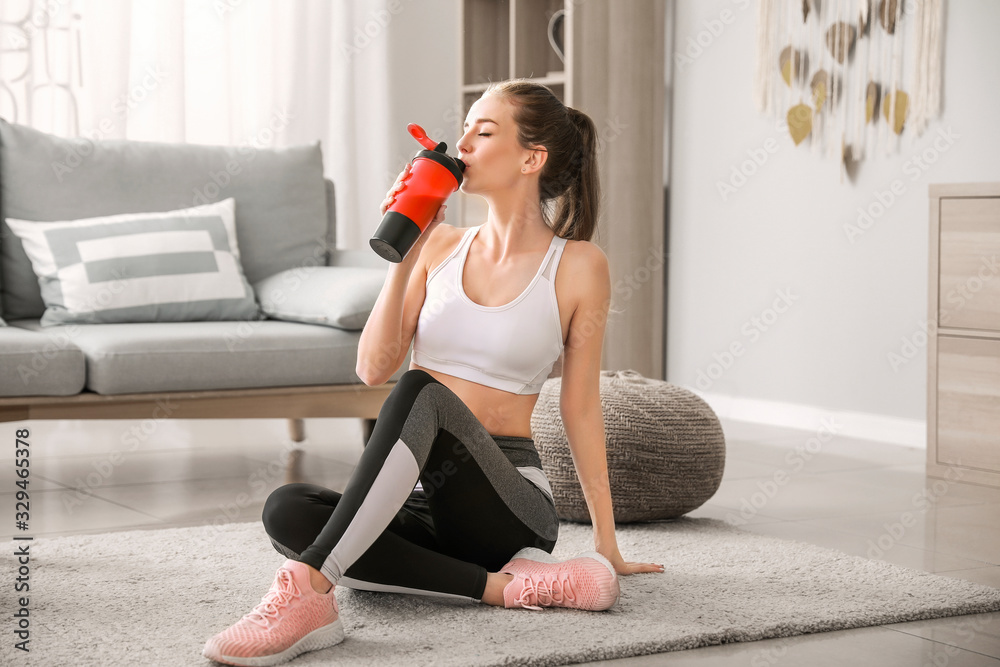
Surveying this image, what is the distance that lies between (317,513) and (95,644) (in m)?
0.34

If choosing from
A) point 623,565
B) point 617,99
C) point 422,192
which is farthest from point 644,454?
point 617,99

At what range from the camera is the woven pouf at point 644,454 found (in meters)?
2.35

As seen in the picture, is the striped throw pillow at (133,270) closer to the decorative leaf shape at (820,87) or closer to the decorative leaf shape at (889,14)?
the decorative leaf shape at (820,87)

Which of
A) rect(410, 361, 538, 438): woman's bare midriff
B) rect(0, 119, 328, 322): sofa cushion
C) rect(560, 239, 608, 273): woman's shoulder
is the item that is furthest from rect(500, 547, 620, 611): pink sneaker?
rect(0, 119, 328, 322): sofa cushion

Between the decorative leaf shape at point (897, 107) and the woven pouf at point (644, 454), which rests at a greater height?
the decorative leaf shape at point (897, 107)

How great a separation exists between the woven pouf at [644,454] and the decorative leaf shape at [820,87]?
181 cm

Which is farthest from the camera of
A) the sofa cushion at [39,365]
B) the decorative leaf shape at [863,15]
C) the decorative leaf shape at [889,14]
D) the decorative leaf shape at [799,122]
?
the decorative leaf shape at [799,122]

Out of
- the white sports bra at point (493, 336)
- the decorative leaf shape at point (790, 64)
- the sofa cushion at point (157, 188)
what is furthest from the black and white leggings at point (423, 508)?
the decorative leaf shape at point (790, 64)

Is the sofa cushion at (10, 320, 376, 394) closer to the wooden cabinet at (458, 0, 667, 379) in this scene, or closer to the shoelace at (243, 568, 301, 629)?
the shoelace at (243, 568, 301, 629)

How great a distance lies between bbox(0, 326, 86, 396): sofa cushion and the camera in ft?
8.39

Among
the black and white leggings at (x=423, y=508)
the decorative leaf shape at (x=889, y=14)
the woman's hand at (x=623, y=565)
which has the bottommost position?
the woman's hand at (x=623, y=565)

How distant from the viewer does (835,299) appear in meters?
3.84

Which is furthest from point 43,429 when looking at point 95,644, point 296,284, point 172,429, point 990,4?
point 990,4

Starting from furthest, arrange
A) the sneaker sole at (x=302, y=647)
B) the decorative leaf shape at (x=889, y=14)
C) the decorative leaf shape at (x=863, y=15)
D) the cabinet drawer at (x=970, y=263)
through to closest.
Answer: the decorative leaf shape at (x=863, y=15) < the decorative leaf shape at (x=889, y=14) < the cabinet drawer at (x=970, y=263) < the sneaker sole at (x=302, y=647)
